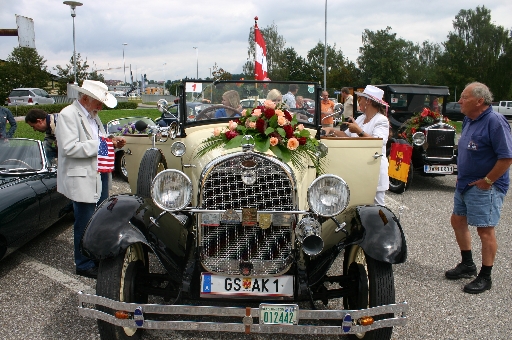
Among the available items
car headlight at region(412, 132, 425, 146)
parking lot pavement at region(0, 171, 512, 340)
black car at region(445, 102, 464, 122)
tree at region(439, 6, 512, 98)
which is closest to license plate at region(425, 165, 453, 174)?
car headlight at region(412, 132, 425, 146)

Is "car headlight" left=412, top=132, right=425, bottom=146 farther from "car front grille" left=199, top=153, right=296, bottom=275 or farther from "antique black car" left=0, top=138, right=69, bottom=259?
"antique black car" left=0, top=138, right=69, bottom=259

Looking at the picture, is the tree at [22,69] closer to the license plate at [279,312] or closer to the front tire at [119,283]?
the front tire at [119,283]

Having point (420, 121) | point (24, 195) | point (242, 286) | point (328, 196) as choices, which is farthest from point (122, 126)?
point (328, 196)

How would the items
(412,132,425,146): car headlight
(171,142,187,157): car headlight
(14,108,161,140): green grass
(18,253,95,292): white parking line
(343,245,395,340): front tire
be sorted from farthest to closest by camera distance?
(14,108,161,140): green grass, (412,132,425,146): car headlight, (18,253,95,292): white parking line, (171,142,187,157): car headlight, (343,245,395,340): front tire

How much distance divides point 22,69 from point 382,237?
1312 inches

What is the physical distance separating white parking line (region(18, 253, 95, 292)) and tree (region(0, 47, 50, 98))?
28.2m

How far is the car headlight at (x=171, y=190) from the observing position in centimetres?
288

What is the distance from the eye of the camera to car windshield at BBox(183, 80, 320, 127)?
420 cm

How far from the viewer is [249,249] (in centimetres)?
299

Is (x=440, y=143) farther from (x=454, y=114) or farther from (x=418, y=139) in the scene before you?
(x=454, y=114)

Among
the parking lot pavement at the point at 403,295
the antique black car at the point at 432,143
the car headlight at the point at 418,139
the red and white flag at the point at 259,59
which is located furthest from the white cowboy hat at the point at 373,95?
the red and white flag at the point at 259,59

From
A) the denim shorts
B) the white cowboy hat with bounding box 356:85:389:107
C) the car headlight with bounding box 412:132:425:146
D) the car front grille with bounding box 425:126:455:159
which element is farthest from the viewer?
the car front grille with bounding box 425:126:455:159

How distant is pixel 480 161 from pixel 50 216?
4.40 meters

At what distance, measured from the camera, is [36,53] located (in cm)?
3123
